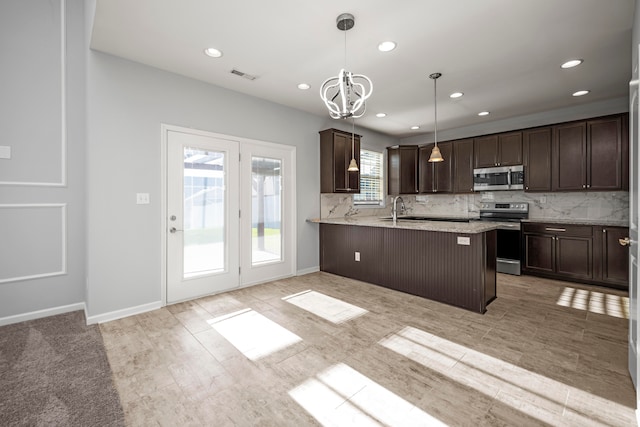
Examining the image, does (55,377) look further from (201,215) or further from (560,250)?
(560,250)

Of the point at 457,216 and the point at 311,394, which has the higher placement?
the point at 457,216

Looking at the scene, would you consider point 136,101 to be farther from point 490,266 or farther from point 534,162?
point 534,162

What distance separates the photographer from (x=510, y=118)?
17.5 feet

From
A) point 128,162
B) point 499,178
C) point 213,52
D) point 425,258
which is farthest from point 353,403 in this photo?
point 499,178

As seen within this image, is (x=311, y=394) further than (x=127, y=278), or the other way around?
(x=127, y=278)

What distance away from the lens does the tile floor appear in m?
1.70

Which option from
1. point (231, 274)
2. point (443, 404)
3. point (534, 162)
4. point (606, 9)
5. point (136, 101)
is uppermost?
point (606, 9)

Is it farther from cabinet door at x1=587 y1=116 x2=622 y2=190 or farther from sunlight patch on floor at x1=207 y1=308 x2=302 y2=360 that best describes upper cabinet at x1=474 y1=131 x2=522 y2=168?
sunlight patch on floor at x1=207 y1=308 x2=302 y2=360

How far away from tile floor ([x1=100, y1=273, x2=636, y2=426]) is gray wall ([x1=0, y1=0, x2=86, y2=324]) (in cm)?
104

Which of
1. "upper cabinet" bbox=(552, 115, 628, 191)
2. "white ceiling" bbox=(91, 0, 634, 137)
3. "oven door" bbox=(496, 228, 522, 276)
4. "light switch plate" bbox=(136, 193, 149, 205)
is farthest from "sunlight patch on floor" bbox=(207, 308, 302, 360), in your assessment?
"upper cabinet" bbox=(552, 115, 628, 191)

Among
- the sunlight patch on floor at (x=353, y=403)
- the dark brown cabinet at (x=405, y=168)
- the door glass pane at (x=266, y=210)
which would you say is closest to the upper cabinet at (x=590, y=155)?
the dark brown cabinet at (x=405, y=168)

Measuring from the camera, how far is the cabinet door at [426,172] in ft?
19.9

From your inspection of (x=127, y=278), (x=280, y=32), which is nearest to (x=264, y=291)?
(x=127, y=278)

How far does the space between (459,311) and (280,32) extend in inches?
134
